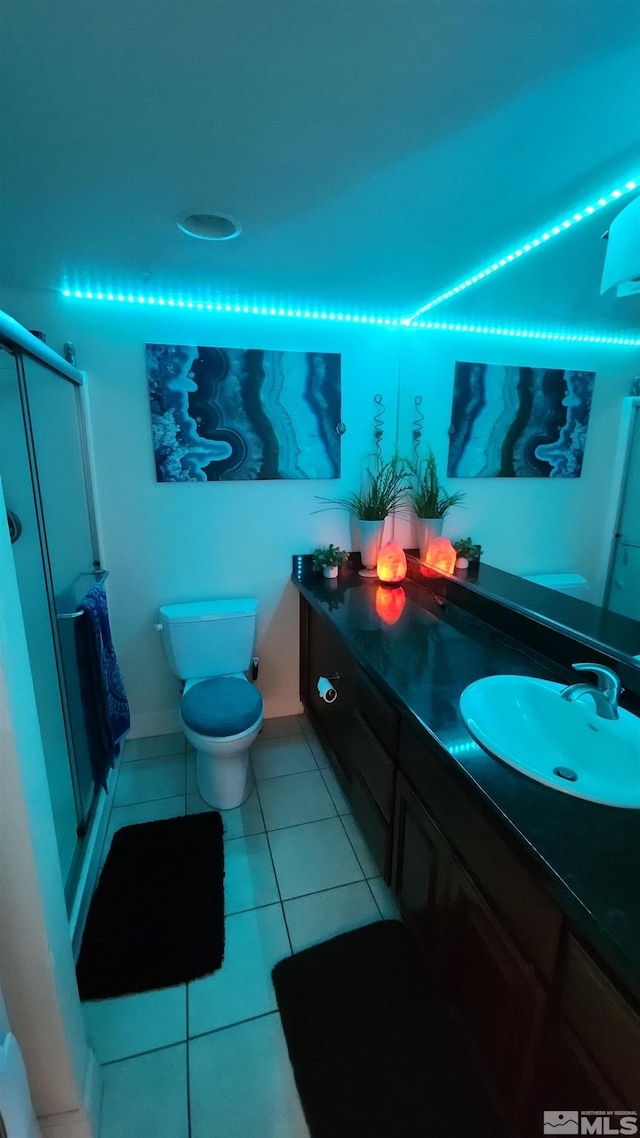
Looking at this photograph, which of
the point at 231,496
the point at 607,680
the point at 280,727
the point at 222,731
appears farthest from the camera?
the point at 280,727

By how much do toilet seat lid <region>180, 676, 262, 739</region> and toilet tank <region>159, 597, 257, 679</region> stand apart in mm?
109

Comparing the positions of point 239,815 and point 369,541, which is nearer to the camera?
point 239,815

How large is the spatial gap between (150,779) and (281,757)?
2.09 feet

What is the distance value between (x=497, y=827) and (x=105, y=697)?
1421 mm

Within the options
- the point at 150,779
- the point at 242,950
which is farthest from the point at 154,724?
the point at 242,950

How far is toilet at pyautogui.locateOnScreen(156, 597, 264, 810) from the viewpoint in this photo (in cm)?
182

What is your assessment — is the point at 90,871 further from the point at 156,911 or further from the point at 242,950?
the point at 242,950

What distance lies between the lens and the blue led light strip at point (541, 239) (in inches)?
44.5

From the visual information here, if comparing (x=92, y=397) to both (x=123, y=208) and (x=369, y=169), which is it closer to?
(x=123, y=208)

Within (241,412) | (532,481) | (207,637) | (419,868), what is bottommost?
(419,868)

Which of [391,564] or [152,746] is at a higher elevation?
[391,564]

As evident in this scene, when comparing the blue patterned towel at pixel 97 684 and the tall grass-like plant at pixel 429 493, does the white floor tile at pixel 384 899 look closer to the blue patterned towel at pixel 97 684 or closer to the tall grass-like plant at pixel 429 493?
the blue patterned towel at pixel 97 684

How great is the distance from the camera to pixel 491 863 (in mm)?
915
